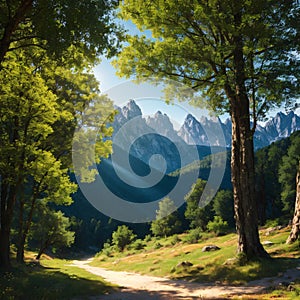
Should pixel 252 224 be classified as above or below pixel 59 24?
below

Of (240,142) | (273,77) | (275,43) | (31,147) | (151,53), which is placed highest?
(151,53)

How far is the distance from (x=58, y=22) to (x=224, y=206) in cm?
6031

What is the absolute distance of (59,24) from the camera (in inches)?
377

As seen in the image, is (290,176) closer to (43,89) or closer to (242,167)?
(242,167)

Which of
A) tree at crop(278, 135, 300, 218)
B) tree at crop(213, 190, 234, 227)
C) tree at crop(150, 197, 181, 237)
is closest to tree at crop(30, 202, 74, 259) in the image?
tree at crop(150, 197, 181, 237)

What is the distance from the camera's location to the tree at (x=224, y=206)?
62844 millimetres

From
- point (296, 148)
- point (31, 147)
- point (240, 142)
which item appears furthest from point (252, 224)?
point (296, 148)

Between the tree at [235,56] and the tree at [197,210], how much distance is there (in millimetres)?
46232

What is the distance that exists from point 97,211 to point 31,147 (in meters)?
160

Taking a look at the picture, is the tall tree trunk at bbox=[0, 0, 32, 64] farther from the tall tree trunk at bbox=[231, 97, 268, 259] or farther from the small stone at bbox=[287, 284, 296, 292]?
the small stone at bbox=[287, 284, 296, 292]

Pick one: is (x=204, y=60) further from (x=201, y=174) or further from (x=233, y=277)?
(x=201, y=174)

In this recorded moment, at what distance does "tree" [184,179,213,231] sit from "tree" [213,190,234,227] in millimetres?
2056

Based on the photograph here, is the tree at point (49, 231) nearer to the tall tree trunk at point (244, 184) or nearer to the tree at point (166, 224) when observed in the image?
the tall tree trunk at point (244, 184)

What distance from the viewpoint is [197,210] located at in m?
60.2
